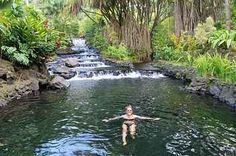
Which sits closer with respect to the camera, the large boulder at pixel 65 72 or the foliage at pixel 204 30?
the large boulder at pixel 65 72

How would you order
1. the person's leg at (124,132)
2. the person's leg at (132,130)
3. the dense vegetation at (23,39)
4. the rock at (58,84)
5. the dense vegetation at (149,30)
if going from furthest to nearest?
1. the dense vegetation at (149,30)
2. the rock at (58,84)
3. the dense vegetation at (23,39)
4. the person's leg at (132,130)
5. the person's leg at (124,132)

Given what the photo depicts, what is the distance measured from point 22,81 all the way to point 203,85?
833 centimetres

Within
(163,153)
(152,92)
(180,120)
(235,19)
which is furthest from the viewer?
(235,19)

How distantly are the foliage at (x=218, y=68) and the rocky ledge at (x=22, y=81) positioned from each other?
6979 mm

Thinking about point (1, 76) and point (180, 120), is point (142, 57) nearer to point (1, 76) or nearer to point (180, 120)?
point (1, 76)

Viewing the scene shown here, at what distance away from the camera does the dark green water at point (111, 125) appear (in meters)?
10.5

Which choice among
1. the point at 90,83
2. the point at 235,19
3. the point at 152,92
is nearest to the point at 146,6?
the point at 235,19

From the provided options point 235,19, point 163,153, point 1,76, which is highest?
point 235,19

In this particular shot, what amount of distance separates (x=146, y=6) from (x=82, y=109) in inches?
607

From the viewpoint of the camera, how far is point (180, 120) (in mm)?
13438

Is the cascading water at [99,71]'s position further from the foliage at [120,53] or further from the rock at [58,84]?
the rock at [58,84]

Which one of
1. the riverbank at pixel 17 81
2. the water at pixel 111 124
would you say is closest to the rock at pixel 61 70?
the riverbank at pixel 17 81

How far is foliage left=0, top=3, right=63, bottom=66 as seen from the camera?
738 inches

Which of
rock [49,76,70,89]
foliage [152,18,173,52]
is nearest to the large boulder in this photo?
rock [49,76,70,89]
